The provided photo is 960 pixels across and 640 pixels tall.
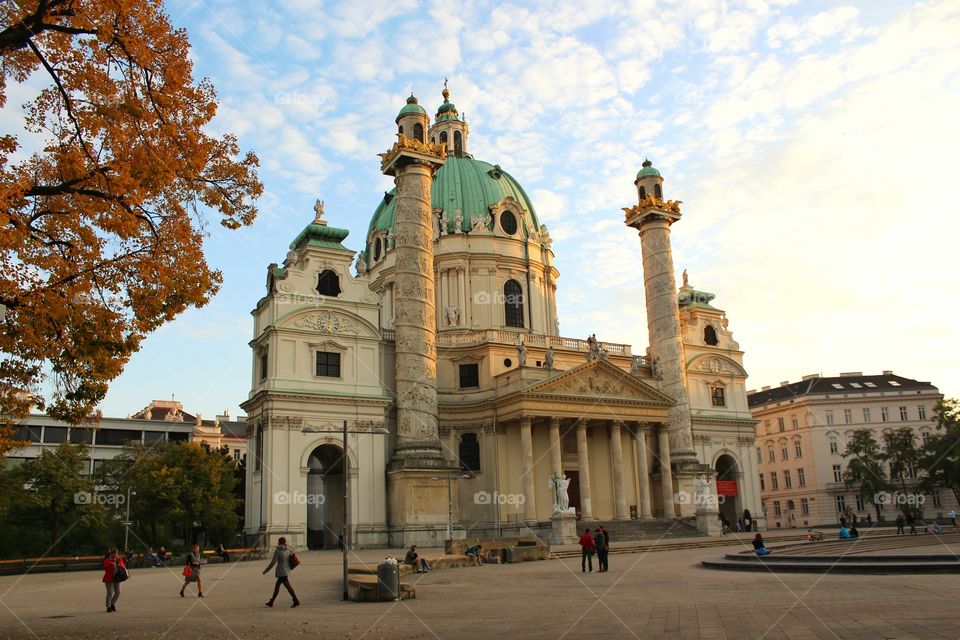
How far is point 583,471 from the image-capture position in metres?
47.6

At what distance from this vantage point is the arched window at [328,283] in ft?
152

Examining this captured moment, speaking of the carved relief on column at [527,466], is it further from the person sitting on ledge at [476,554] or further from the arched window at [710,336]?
the arched window at [710,336]

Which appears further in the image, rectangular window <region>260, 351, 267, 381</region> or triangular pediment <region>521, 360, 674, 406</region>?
triangular pediment <region>521, 360, 674, 406</region>

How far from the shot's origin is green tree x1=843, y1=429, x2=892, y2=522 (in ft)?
222

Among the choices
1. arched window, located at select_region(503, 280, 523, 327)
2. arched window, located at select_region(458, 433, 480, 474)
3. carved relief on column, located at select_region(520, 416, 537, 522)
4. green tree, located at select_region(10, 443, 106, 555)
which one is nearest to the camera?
green tree, located at select_region(10, 443, 106, 555)

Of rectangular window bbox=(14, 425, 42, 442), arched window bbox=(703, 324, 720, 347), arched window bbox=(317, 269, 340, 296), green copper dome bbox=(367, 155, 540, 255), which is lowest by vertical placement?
rectangular window bbox=(14, 425, 42, 442)

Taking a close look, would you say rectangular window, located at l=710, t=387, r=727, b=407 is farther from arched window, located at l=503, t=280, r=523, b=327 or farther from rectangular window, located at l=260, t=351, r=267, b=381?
rectangular window, located at l=260, t=351, r=267, b=381

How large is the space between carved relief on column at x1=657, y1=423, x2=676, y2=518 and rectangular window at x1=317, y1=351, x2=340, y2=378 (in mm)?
20986

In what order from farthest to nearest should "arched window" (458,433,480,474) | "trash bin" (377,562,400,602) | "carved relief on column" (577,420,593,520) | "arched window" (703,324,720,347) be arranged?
"arched window" (703,324,720,347), "arched window" (458,433,480,474), "carved relief on column" (577,420,593,520), "trash bin" (377,562,400,602)

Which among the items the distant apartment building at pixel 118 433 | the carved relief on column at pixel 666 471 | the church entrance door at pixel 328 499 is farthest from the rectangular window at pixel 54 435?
the carved relief on column at pixel 666 471

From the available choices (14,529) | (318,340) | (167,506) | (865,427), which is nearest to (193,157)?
(318,340)

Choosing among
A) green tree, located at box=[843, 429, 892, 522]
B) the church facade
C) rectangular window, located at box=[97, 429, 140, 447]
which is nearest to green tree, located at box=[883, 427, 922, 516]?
green tree, located at box=[843, 429, 892, 522]

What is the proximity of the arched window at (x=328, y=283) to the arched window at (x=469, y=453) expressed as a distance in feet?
39.7

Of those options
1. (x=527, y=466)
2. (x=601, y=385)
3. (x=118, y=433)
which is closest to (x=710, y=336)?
(x=601, y=385)
